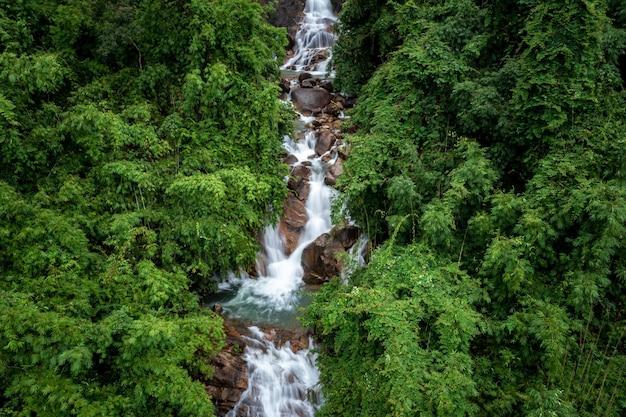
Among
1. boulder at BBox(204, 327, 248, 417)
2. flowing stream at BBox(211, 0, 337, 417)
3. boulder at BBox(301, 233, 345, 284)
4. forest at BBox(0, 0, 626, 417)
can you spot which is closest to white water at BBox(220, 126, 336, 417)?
flowing stream at BBox(211, 0, 337, 417)

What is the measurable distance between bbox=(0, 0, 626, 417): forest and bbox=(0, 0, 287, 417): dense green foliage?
0.04m

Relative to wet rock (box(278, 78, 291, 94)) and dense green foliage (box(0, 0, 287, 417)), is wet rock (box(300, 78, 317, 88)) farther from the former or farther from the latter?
dense green foliage (box(0, 0, 287, 417))

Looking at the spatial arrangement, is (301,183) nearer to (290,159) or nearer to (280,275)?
(290,159)

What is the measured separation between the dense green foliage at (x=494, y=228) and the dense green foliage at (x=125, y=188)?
2.46 m

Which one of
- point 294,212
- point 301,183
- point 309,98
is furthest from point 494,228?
point 309,98

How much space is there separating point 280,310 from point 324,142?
5.53m

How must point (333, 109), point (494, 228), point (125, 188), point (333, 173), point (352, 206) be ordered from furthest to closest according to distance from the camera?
point (333, 109) < point (333, 173) < point (352, 206) < point (125, 188) < point (494, 228)

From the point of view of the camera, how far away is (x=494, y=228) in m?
5.78

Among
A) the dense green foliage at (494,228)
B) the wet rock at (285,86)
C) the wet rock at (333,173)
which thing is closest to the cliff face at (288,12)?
the wet rock at (285,86)

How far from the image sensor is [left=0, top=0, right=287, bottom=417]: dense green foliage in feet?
15.6

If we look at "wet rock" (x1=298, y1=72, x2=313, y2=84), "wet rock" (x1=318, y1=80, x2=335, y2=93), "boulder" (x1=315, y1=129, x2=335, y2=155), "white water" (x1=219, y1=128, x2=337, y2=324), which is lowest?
"white water" (x1=219, y1=128, x2=337, y2=324)

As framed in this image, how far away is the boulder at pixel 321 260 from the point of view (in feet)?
29.7

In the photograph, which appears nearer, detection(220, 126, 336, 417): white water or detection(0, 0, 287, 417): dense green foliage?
detection(0, 0, 287, 417): dense green foliage

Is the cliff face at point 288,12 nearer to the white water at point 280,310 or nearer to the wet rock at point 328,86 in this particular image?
the wet rock at point 328,86
